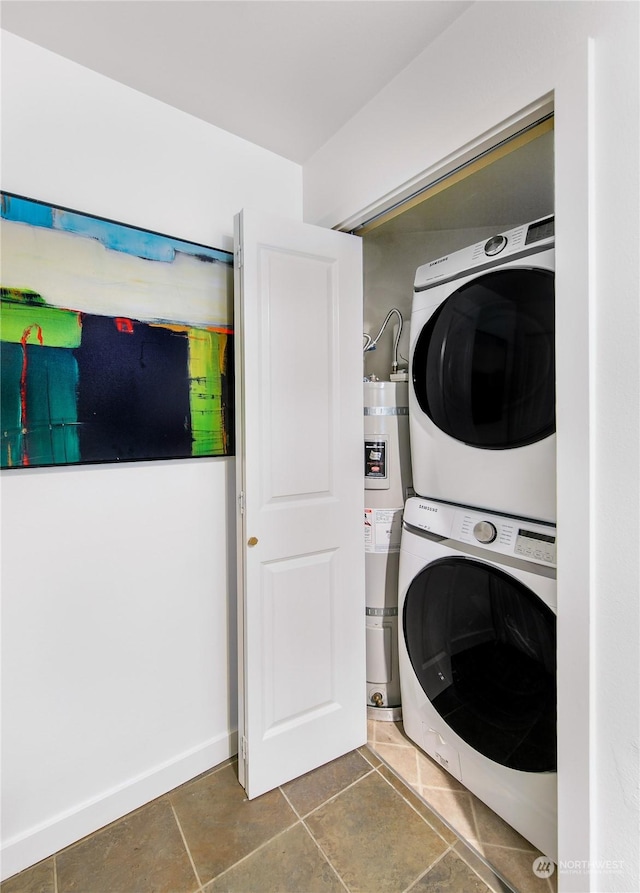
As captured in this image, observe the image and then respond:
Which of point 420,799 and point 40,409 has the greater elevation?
point 40,409

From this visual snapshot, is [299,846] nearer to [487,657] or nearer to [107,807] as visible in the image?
[107,807]

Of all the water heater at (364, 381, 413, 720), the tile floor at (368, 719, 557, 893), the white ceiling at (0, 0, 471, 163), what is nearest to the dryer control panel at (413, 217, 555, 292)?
the water heater at (364, 381, 413, 720)

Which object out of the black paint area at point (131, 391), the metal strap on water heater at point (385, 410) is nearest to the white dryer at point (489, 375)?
the metal strap on water heater at point (385, 410)

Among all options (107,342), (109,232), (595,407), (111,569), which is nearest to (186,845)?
(111,569)

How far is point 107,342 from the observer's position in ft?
4.51

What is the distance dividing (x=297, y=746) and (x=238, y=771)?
0.24 meters

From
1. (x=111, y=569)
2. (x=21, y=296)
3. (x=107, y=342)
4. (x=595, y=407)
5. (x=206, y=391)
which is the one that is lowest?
(x=111, y=569)

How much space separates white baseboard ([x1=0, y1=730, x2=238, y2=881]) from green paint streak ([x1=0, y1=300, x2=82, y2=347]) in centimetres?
146

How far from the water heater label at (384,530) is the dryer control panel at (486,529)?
0.20 m

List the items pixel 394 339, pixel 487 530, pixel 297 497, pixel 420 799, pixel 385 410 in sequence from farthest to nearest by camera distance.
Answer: pixel 394 339
pixel 385 410
pixel 297 497
pixel 420 799
pixel 487 530

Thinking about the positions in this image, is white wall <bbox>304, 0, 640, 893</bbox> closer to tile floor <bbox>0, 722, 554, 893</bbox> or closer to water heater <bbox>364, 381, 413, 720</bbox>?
tile floor <bbox>0, 722, 554, 893</bbox>

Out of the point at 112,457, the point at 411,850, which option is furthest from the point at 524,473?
the point at 112,457

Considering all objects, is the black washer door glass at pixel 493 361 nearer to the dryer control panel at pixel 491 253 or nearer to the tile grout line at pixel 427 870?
the dryer control panel at pixel 491 253

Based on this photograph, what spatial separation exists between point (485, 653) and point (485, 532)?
0.42 meters
